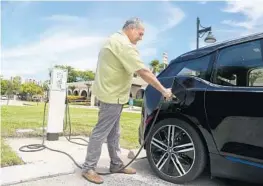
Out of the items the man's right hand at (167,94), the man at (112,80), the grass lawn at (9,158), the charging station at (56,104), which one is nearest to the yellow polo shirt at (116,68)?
the man at (112,80)

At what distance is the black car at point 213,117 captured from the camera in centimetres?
277

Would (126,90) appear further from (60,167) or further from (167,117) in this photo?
(60,167)

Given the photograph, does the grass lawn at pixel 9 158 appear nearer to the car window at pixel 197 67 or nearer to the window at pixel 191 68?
the window at pixel 191 68

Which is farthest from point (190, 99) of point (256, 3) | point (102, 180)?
point (256, 3)

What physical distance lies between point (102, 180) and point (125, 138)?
278 cm

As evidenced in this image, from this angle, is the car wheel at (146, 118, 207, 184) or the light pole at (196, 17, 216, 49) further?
the light pole at (196, 17, 216, 49)

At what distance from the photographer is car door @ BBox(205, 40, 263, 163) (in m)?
2.72

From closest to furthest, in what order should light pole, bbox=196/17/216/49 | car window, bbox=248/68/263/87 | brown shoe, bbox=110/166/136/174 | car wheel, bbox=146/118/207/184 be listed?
car window, bbox=248/68/263/87, car wheel, bbox=146/118/207/184, brown shoe, bbox=110/166/136/174, light pole, bbox=196/17/216/49

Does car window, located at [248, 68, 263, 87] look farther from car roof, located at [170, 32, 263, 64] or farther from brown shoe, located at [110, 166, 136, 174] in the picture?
brown shoe, located at [110, 166, 136, 174]

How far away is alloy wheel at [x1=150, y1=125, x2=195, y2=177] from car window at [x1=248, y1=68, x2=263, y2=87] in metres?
0.81

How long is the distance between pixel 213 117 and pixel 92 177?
1.39 m

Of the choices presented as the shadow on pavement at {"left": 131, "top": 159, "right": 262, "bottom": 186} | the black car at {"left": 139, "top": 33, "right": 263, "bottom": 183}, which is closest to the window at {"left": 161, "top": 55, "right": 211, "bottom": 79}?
the black car at {"left": 139, "top": 33, "right": 263, "bottom": 183}

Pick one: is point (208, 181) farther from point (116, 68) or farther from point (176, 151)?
point (116, 68)

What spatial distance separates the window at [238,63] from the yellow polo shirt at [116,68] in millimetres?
811
